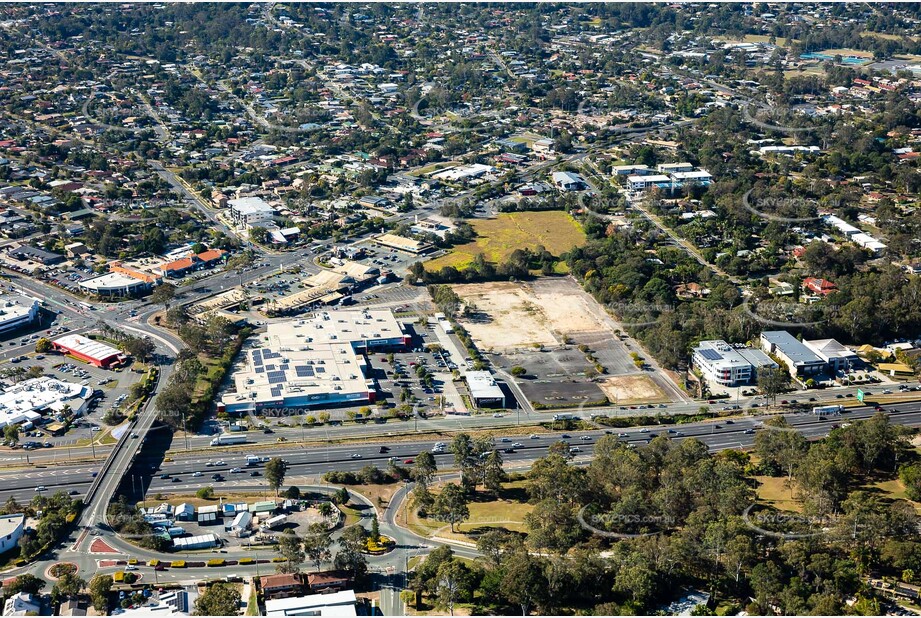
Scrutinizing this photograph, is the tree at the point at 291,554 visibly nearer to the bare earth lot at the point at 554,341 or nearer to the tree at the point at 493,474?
the tree at the point at 493,474

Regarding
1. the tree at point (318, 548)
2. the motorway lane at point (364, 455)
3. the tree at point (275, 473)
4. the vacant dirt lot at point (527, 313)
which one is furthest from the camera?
the vacant dirt lot at point (527, 313)

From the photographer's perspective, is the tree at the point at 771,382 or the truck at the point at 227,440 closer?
the truck at the point at 227,440

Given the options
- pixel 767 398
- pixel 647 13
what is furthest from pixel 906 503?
pixel 647 13

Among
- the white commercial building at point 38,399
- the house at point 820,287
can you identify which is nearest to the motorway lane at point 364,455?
the white commercial building at point 38,399

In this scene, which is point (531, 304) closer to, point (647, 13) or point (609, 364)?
point (609, 364)

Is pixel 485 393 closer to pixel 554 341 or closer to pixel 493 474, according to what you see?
pixel 493 474

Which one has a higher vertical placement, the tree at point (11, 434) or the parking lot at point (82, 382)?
the tree at point (11, 434)
